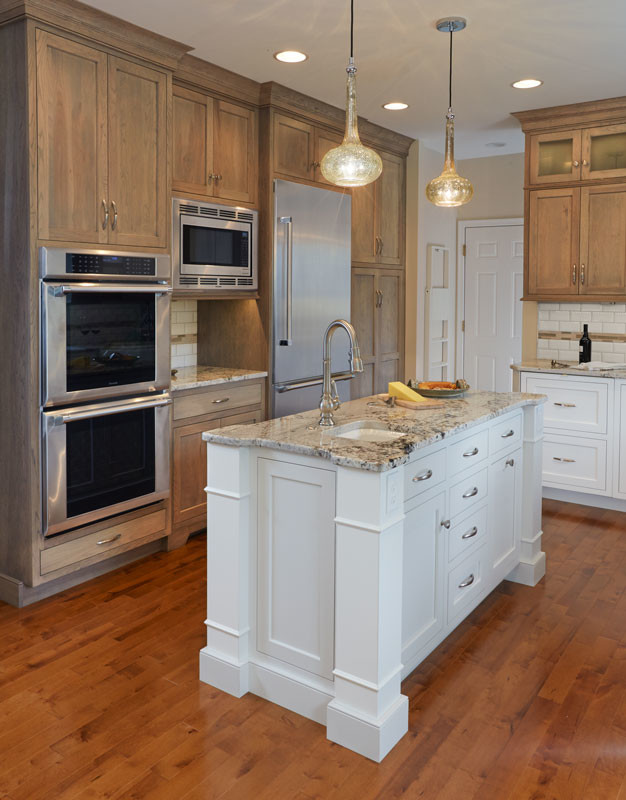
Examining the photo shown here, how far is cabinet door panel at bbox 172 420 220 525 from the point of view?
3861mm

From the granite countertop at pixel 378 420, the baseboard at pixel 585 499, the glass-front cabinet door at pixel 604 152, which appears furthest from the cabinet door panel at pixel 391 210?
the granite countertop at pixel 378 420

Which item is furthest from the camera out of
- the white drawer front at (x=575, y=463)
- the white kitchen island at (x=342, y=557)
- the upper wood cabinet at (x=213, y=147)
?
the white drawer front at (x=575, y=463)

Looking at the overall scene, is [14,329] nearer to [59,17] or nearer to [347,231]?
[59,17]

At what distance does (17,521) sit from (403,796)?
2.08 m

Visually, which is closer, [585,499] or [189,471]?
[189,471]

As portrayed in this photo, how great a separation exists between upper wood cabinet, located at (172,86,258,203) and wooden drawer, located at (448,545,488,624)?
2.46m

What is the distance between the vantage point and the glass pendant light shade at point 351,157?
2.57m

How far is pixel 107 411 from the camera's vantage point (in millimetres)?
3354

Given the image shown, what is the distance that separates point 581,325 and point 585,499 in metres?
1.32

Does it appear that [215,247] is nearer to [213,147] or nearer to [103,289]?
[213,147]

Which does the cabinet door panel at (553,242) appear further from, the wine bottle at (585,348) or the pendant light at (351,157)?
the pendant light at (351,157)

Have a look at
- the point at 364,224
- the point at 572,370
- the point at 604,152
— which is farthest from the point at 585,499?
the point at 364,224

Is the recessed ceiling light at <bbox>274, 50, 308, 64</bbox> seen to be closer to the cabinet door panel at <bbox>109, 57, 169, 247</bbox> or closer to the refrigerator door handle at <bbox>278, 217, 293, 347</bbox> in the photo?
the cabinet door panel at <bbox>109, 57, 169, 247</bbox>

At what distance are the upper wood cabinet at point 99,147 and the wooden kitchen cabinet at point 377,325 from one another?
2047mm
